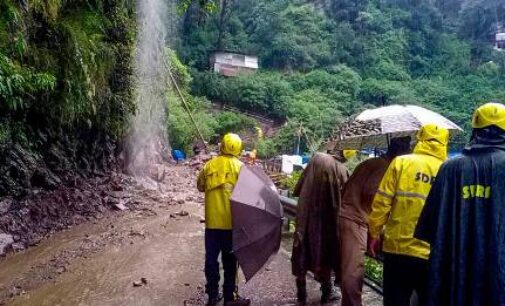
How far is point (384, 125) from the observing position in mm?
A: 4047

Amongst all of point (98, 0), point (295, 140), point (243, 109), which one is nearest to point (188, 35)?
point (243, 109)

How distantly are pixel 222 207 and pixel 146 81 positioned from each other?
538 inches

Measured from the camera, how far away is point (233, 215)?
4.86 metres

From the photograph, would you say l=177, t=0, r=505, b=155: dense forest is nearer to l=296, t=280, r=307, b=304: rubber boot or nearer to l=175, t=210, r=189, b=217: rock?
l=175, t=210, r=189, b=217: rock

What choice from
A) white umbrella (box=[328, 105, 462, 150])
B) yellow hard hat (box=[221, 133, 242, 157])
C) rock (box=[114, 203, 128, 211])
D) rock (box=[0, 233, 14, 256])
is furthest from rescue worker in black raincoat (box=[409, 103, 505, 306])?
rock (box=[114, 203, 128, 211])

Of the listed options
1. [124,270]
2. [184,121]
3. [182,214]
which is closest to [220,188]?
[124,270]

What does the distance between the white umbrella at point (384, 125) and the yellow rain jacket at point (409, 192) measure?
350 mm

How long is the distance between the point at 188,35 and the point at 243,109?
13.0m

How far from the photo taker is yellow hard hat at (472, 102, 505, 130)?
2.67 m

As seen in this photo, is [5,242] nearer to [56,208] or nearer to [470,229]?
[56,208]

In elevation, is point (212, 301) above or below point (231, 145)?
below

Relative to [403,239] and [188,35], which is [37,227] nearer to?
[403,239]

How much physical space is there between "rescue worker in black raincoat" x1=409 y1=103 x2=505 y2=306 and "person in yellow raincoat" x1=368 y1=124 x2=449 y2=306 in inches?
21.7

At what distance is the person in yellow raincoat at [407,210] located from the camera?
11.1ft
